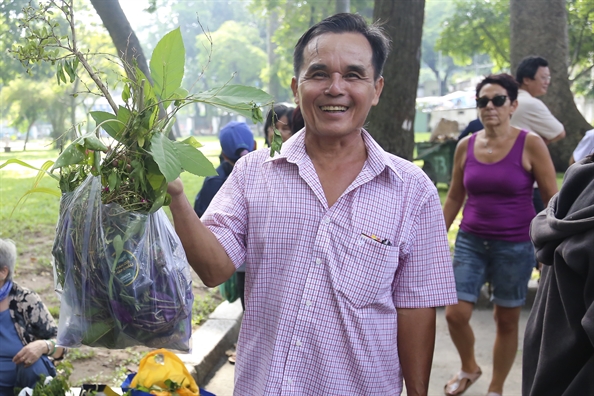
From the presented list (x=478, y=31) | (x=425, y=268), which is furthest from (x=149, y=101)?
(x=478, y=31)

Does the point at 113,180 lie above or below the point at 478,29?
below

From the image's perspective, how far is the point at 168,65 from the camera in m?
1.90

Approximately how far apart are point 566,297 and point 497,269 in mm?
2566

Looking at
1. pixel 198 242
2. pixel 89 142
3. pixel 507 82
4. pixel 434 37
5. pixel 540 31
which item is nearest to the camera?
pixel 89 142

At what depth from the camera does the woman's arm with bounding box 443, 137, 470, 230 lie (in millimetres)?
4566

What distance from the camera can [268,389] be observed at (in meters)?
2.10

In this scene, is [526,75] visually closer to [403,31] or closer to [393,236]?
[403,31]

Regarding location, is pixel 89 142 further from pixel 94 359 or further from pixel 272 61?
pixel 272 61

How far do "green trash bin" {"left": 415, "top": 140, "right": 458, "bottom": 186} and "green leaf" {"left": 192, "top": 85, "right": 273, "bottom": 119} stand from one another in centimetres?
1194

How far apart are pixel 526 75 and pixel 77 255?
15.2ft

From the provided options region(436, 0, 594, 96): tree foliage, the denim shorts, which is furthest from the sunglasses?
region(436, 0, 594, 96): tree foliage

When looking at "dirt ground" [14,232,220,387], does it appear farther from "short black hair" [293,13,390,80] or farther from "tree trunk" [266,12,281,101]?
"tree trunk" [266,12,281,101]

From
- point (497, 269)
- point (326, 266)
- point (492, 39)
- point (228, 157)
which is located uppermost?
point (492, 39)

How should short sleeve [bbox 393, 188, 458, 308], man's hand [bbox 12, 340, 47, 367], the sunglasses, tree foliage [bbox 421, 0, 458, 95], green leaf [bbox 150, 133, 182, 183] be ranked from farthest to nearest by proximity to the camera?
1. tree foliage [bbox 421, 0, 458, 95]
2. the sunglasses
3. man's hand [bbox 12, 340, 47, 367]
4. short sleeve [bbox 393, 188, 458, 308]
5. green leaf [bbox 150, 133, 182, 183]
